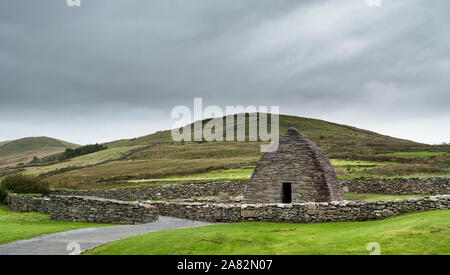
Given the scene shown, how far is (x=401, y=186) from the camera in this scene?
34.8 metres

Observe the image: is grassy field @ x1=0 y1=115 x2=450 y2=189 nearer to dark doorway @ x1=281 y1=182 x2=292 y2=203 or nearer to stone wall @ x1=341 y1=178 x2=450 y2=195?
stone wall @ x1=341 y1=178 x2=450 y2=195

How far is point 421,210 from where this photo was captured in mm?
15945

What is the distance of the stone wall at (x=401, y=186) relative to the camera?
3258 cm

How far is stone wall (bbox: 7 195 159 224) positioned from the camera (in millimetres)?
20531

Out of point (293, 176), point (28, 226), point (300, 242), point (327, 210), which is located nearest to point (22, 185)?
point (28, 226)

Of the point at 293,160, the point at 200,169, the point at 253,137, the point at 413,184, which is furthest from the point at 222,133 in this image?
the point at 293,160

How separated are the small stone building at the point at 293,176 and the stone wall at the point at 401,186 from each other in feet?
50.0

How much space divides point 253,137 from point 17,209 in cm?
10499

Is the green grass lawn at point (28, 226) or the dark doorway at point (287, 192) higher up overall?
the dark doorway at point (287, 192)

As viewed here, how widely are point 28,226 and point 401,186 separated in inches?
1282

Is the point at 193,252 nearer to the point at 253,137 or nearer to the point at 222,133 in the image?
the point at 253,137

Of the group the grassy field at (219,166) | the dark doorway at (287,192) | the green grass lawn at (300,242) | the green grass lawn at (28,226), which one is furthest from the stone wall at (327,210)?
the grassy field at (219,166)

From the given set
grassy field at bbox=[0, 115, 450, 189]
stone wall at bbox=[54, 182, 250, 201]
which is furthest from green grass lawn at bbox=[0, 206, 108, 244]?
grassy field at bbox=[0, 115, 450, 189]

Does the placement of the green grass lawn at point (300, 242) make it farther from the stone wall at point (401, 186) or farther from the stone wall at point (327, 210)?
the stone wall at point (401, 186)
